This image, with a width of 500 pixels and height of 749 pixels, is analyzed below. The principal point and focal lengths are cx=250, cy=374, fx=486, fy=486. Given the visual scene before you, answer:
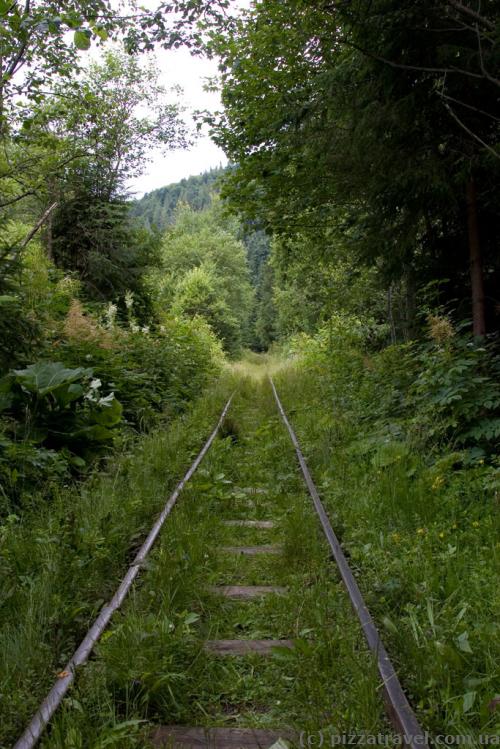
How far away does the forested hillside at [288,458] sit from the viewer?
7.31 ft

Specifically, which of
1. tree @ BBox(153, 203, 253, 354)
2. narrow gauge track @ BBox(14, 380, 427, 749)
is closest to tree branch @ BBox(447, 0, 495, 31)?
narrow gauge track @ BBox(14, 380, 427, 749)

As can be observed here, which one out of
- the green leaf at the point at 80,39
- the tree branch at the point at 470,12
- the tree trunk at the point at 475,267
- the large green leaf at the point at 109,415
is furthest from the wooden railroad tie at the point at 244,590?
the tree branch at the point at 470,12

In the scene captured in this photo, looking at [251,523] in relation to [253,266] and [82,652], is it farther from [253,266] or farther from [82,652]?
[253,266]

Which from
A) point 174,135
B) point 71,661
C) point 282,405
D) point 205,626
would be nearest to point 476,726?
point 205,626

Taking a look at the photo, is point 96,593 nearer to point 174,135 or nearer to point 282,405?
point 282,405

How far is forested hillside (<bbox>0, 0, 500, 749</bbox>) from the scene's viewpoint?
7.31 ft

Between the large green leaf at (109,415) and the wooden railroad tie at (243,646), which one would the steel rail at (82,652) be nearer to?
the wooden railroad tie at (243,646)

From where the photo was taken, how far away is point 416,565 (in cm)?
321

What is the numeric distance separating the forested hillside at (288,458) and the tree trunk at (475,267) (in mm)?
26

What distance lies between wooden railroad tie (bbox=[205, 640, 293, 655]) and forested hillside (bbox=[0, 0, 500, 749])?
0.06 ft

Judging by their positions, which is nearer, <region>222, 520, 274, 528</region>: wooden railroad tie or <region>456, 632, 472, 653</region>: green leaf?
<region>456, 632, 472, 653</region>: green leaf

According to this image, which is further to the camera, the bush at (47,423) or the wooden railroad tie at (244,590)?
the bush at (47,423)

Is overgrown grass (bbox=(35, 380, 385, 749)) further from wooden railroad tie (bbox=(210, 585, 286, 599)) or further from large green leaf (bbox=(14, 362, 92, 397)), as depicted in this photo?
large green leaf (bbox=(14, 362, 92, 397))

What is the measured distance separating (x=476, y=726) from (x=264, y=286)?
57491mm
